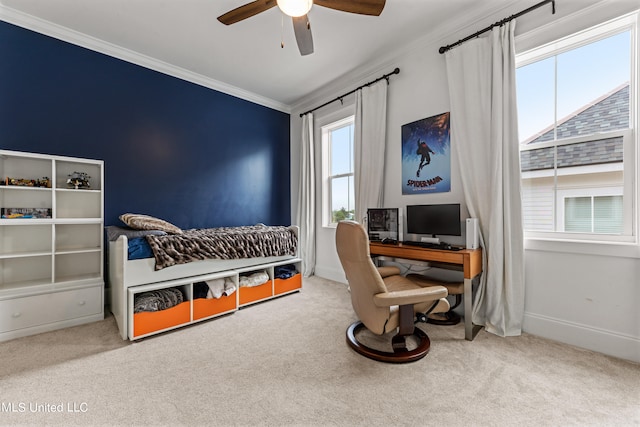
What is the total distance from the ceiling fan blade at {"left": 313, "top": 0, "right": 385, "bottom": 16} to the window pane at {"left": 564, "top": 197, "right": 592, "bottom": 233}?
82.4 inches

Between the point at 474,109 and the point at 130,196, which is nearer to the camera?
the point at 474,109

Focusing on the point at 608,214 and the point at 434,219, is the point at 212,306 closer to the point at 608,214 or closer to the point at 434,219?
the point at 434,219

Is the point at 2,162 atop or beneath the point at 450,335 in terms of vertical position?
atop

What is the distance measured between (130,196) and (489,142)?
3.78 m

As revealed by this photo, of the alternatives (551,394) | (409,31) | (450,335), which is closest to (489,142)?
(409,31)

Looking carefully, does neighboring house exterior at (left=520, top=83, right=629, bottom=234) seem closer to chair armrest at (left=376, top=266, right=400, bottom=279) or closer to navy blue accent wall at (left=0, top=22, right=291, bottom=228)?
chair armrest at (left=376, top=266, right=400, bottom=279)

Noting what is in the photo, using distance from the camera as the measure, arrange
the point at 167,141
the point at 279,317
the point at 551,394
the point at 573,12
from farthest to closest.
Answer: the point at 167,141
the point at 279,317
the point at 573,12
the point at 551,394

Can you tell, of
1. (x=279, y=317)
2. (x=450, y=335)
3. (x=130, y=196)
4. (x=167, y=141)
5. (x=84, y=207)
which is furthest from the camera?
(x=167, y=141)

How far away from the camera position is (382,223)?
9.84 feet

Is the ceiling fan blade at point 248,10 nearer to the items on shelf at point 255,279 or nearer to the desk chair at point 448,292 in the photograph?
the items on shelf at point 255,279

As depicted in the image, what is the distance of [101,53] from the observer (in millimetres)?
2891

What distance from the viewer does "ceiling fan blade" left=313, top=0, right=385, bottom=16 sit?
5.69ft

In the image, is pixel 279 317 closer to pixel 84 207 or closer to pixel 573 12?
pixel 84 207

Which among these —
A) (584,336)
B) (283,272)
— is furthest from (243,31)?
(584,336)
